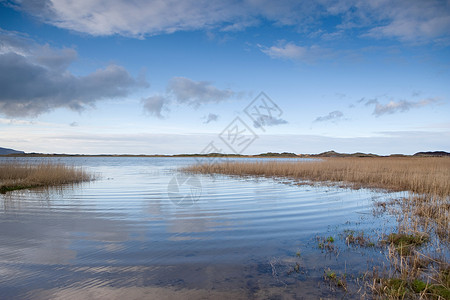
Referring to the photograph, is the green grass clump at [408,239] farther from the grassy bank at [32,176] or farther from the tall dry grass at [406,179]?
the grassy bank at [32,176]

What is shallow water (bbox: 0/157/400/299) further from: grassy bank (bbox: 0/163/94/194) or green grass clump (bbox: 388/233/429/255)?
grassy bank (bbox: 0/163/94/194)

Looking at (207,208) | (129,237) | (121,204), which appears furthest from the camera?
(121,204)

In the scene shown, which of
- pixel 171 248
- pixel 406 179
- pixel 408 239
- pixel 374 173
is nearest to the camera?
pixel 171 248

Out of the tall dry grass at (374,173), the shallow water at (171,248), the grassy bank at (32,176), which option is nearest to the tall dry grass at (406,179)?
the tall dry grass at (374,173)

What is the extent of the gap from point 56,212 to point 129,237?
3.79 meters

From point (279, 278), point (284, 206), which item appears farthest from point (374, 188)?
point (279, 278)

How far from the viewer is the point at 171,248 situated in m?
4.94

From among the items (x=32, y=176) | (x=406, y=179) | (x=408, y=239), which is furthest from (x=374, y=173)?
(x=32, y=176)

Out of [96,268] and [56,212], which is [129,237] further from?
[56,212]

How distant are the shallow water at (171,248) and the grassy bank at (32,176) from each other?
4.30m

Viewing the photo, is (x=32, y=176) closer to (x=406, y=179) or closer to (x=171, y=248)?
(x=171, y=248)

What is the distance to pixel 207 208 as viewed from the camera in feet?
28.7

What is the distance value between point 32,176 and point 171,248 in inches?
515

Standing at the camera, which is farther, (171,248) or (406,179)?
(406,179)
